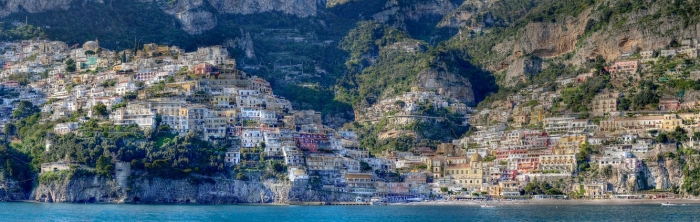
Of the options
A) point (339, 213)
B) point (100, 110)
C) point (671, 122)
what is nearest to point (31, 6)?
point (100, 110)

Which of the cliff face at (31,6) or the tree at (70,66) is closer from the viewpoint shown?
the tree at (70,66)

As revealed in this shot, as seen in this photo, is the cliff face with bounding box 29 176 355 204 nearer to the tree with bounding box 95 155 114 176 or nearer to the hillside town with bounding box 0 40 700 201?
the tree with bounding box 95 155 114 176

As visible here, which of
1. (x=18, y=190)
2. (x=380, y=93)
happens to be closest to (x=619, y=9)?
(x=380, y=93)

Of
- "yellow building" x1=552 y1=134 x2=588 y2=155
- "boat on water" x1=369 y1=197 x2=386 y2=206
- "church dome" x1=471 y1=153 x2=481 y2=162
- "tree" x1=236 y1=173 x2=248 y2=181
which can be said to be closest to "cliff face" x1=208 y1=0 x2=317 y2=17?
"church dome" x1=471 y1=153 x2=481 y2=162

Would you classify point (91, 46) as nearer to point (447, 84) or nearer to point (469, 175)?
point (447, 84)

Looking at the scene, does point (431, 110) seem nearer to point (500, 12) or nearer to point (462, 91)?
point (462, 91)

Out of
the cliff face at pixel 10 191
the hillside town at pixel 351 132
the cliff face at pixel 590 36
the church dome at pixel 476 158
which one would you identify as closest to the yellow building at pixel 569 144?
the hillside town at pixel 351 132

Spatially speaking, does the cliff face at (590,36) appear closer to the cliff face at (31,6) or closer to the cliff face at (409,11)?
the cliff face at (409,11)
